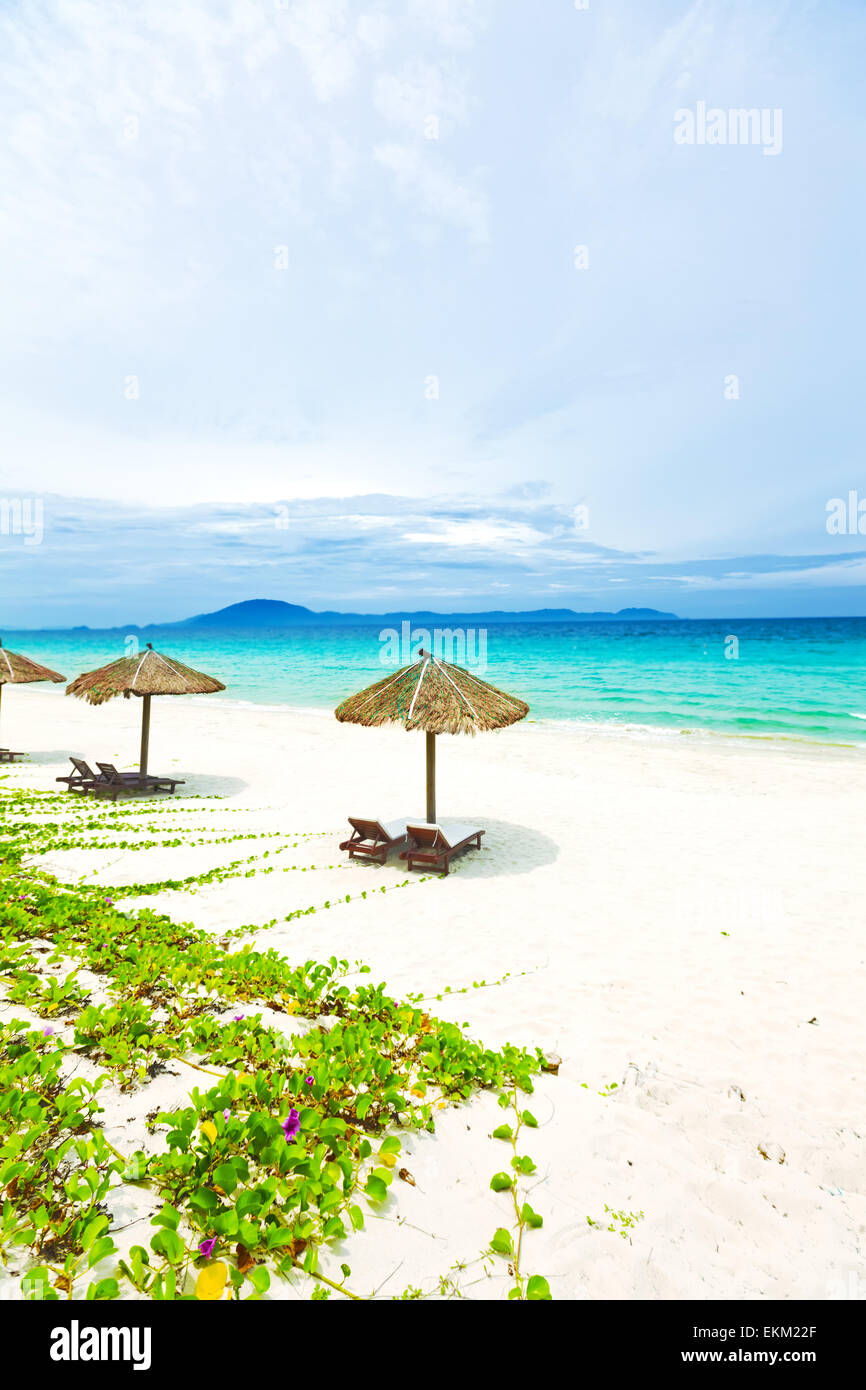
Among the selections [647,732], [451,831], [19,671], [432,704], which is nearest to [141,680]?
[19,671]

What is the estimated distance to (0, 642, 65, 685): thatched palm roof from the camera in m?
14.8

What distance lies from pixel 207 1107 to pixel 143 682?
37.2 feet

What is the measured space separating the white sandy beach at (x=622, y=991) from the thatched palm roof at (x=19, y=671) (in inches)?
90.6

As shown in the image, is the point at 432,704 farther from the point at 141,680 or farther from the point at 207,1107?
the point at 141,680

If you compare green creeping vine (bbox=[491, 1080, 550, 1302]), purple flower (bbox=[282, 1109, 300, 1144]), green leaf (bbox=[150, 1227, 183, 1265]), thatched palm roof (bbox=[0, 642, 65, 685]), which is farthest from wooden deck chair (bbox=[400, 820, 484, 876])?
thatched palm roof (bbox=[0, 642, 65, 685])

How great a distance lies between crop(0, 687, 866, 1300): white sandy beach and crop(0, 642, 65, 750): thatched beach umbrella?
2.30 m

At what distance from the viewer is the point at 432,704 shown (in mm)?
9164

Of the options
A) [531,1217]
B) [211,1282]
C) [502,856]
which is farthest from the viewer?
[502,856]

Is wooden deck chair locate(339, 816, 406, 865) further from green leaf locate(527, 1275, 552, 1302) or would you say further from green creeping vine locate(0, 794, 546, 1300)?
green leaf locate(527, 1275, 552, 1302)

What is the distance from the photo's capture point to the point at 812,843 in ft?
33.1
